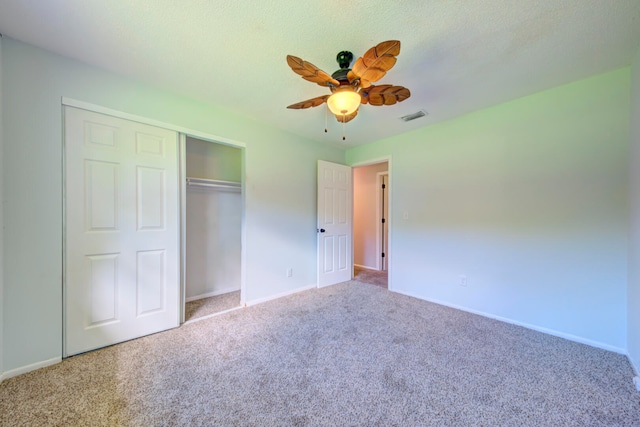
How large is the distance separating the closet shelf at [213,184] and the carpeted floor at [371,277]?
2.54 m

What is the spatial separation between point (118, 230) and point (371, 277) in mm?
3616

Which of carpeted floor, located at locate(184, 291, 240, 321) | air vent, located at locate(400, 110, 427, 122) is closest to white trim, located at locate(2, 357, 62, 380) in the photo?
carpeted floor, located at locate(184, 291, 240, 321)

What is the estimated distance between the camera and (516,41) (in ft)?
5.12

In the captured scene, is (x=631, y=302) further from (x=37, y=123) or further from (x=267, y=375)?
(x=37, y=123)

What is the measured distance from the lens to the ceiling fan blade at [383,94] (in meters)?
1.56

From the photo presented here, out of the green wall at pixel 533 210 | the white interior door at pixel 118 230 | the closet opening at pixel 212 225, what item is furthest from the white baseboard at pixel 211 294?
the green wall at pixel 533 210

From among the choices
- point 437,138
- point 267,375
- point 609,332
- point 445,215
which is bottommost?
point 267,375

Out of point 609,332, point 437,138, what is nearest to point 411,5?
point 437,138

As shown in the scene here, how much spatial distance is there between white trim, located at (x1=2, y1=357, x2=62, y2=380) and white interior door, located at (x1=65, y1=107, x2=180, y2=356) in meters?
0.09

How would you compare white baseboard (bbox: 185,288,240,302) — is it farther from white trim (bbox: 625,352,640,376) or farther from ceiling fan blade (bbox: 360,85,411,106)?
white trim (bbox: 625,352,640,376)

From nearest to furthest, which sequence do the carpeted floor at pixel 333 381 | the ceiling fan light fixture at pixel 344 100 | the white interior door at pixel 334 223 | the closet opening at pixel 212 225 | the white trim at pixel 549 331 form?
the carpeted floor at pixel 333 381, the ceiling fan light fixture at pixel 344 100, the white trim at pixel 549 331, the closet opening at pixel 212 225, the white interior door at pixel 334 223

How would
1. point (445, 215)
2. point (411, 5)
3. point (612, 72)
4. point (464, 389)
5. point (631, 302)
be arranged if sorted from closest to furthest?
point (411, 5) → point (464, 389) → point (631, 302) → point (612, 72) → point (445, 215)

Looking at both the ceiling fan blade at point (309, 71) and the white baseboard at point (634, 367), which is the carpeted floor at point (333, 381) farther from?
the ceiling fan blade at point (309, 71)

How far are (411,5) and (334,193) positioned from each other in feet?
8.64
